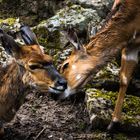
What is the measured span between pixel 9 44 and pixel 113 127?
7.80 feet

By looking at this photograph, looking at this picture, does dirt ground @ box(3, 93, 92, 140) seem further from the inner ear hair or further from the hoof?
the inner ear hair

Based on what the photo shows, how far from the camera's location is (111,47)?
28.6ft

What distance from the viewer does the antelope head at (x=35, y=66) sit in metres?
7.29

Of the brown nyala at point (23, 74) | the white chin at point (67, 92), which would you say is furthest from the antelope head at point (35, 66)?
the white chin at point (67, 92)

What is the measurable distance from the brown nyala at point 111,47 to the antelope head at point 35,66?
1064 millimetres

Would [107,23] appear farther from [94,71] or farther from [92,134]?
[92,134]

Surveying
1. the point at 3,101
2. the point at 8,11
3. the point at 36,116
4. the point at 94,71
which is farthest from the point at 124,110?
the point at 8,11

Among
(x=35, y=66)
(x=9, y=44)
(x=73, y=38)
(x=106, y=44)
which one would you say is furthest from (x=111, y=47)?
(x=9, y=44)

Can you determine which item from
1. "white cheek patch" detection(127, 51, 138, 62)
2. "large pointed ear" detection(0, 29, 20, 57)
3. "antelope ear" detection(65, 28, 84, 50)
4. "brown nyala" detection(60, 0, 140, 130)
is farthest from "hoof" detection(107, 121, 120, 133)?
"large pointed ear" detection(0, 29, 20, 57)

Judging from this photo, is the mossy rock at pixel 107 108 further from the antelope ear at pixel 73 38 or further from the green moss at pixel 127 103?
the antelope ear at pixel 73 38

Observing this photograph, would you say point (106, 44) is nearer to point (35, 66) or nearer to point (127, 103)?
point (127, 103)

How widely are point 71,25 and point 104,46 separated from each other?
2.13 m

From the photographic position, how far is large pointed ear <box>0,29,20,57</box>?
726 centimetres

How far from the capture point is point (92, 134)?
27.0 feet
